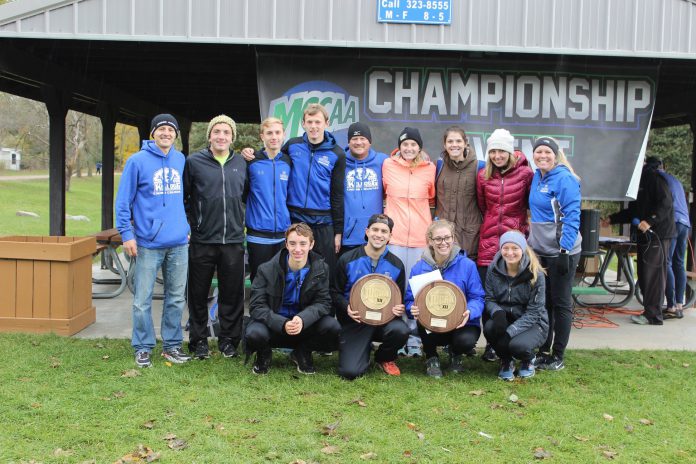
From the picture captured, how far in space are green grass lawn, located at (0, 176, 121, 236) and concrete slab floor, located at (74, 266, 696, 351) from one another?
1207 centimetres

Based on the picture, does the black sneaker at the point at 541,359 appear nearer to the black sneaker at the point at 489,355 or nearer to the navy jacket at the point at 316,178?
the black sneaker at the point at 489,355

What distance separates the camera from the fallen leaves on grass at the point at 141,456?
3.38 m

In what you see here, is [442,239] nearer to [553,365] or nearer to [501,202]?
[501,202]

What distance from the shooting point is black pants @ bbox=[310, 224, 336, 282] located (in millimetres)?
5301

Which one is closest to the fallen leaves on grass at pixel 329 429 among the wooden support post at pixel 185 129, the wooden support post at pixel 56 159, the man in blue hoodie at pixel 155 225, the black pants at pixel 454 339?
the black pants at pixel 454 339

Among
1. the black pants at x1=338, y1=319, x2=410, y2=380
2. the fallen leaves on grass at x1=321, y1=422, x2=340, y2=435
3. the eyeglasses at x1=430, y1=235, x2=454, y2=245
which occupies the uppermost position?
the eyeglasses at x1=430, y1=235, x2=454, y2=245

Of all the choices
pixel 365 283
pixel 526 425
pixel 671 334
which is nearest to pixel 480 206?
A: pixel 365 283

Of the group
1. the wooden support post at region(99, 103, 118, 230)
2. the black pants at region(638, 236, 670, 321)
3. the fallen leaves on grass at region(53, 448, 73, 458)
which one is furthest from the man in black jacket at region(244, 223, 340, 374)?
the wooden support post at region(99, 103, 118, 230)

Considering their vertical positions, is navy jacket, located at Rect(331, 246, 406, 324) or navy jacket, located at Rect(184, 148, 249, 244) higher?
navy jacket, located at Rect(184, 148, 249, 244)

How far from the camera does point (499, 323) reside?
15.9 ft

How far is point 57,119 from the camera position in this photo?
8.49 metres

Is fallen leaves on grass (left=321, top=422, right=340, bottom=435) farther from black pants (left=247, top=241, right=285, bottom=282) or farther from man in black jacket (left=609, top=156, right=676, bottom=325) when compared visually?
man in black jacket (left=609, top=156, right=676, bottom=325)

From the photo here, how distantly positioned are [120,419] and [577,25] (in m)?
5.57

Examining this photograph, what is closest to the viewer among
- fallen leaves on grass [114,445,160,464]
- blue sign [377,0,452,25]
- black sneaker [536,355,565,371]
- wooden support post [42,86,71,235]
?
fallen leaves on grass [114,445,160,464]
